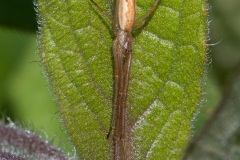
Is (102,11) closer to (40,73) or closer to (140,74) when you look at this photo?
(140,74)

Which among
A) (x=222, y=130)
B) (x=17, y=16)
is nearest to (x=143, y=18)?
(x=17, y=16)

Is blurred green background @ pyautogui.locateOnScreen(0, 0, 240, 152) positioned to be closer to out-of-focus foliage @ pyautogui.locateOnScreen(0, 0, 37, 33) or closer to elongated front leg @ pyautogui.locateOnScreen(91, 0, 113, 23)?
out-of-focus foliage @ pyautogui.locateOnScreen(0, 0, 37, 33)

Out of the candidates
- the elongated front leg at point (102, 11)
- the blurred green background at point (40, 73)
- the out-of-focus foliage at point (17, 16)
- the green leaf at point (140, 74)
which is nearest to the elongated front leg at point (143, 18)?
the green leaf at point (140, 74)

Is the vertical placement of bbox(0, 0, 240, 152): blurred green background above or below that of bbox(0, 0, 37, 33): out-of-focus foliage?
below

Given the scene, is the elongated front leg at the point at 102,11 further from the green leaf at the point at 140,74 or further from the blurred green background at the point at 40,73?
the blurred green background at the point at 40,73

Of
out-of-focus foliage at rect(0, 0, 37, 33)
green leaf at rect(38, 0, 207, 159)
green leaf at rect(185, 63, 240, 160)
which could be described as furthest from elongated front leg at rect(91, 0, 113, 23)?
green leaf at rect(185, 63, 240, 160)

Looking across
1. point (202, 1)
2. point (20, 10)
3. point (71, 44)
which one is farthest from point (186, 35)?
point (20, 10)

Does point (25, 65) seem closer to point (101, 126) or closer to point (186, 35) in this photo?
point (101, 126)

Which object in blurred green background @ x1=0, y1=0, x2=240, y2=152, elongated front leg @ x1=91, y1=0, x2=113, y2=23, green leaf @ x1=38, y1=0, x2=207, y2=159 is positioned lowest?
blurred green background @ x1=0, y1=0, x2=240, y2=152
